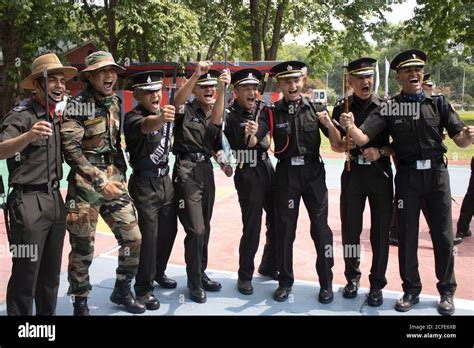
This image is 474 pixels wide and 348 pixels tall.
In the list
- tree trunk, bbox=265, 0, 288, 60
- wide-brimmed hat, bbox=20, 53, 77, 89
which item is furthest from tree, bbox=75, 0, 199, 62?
wide-brimmed hat, bbox=20, 53, 77, 89

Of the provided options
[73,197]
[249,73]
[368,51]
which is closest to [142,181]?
[73,197]

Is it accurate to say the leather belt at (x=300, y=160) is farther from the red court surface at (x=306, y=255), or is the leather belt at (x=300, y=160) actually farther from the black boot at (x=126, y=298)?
the black boot at (x=126, y=298)

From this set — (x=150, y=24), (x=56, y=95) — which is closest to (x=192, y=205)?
(x=56, y=95)

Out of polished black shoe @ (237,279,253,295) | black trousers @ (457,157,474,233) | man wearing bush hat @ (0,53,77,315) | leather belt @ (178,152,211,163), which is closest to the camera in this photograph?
man wearing bush hat @ (0,53,77,315)

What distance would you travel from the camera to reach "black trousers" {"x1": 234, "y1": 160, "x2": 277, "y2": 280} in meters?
5.31

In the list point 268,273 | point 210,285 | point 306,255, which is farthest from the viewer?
point 306,255

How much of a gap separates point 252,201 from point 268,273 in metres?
1.05

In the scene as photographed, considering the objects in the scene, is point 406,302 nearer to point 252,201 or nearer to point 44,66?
point 252,201

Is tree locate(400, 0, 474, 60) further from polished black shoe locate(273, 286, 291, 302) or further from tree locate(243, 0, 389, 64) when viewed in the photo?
polished black shoe locate(273, 286, 291, 302)

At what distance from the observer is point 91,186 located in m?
4.48

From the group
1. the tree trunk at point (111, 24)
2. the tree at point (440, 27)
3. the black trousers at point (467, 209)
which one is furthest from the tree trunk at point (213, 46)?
the black trousers at point (467, 209)

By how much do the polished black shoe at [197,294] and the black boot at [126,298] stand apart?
21.6 inches

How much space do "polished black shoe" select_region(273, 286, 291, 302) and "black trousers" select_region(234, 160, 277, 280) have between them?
0.38 m
